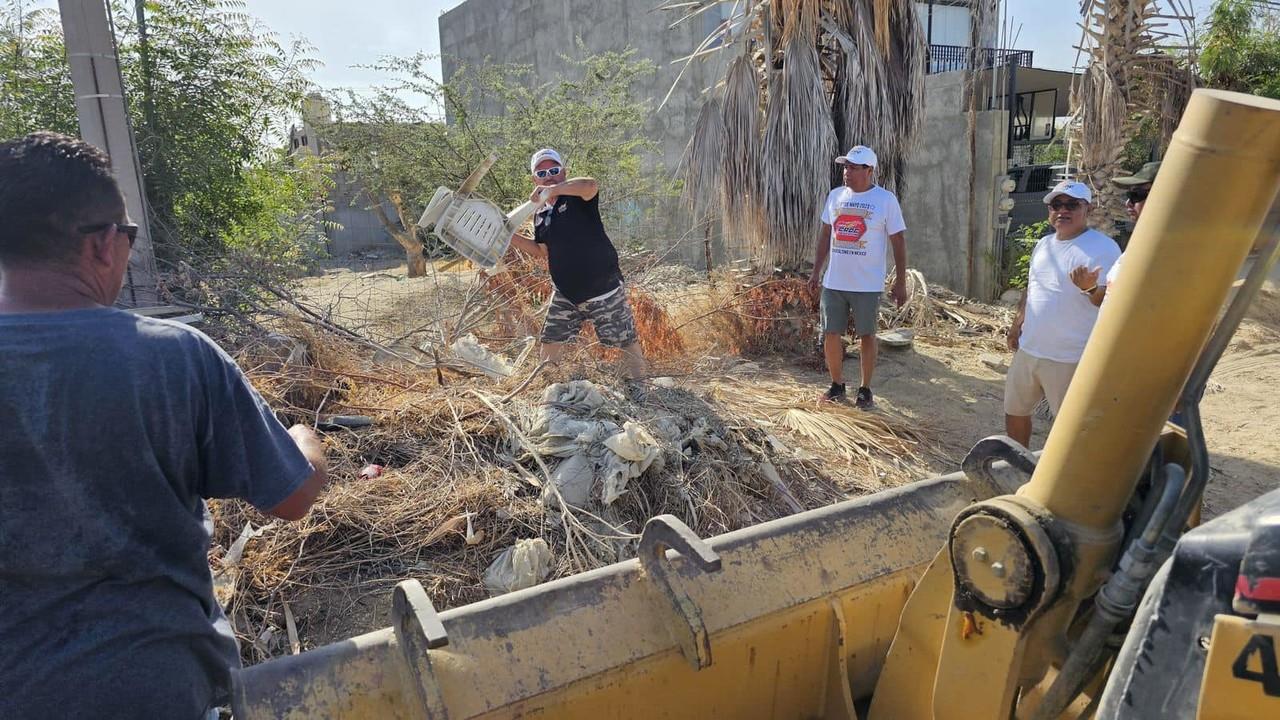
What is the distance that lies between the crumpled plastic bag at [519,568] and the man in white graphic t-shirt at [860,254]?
10.1 feet

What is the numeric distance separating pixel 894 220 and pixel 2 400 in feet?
16.9

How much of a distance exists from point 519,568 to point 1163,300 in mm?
2714

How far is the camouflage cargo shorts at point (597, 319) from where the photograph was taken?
201 inches

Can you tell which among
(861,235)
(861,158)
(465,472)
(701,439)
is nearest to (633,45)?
(861,158)

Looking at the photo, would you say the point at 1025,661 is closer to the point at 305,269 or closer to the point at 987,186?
the point at 305,269

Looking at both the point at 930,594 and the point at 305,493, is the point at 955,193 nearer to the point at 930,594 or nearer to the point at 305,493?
the point at 930,594

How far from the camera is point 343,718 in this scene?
146 centimetres

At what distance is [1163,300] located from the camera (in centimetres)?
109

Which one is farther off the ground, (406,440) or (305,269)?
(305,269)

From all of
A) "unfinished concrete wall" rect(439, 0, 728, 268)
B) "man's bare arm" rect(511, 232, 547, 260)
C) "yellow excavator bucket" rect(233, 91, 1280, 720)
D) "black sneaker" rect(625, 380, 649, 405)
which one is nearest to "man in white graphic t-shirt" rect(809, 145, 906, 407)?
Answer: "black sneaker" rect(625, 380, 649, 405)

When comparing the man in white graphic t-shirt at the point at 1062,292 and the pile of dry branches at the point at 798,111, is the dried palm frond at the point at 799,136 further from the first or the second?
the man in white graphic t-shirt at the point at 1062,292

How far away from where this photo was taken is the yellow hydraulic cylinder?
1.01 m

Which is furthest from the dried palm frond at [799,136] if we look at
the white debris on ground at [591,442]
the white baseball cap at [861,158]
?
the white debris on ground at [591,442]

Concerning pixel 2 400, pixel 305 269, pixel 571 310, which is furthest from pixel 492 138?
pixel 2 400
